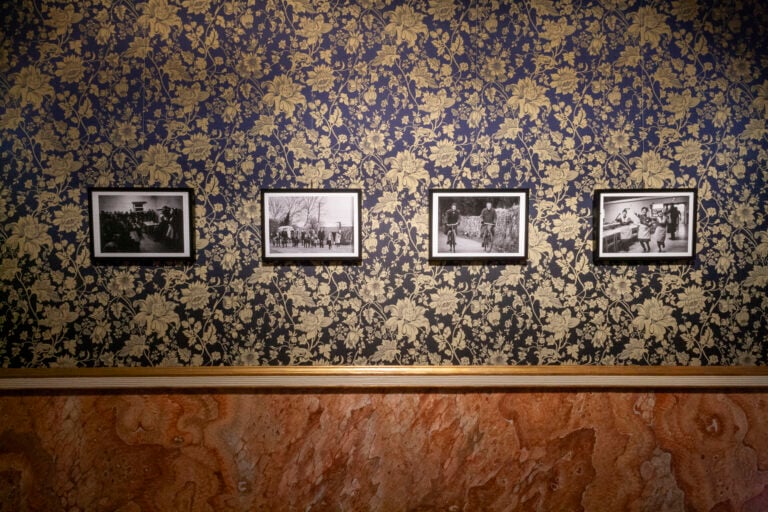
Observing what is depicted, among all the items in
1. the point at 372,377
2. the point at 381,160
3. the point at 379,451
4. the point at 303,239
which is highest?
the point at 381,160

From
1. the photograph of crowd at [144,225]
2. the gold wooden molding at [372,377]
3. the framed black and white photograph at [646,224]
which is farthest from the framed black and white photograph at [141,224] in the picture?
the framed black and white photograph at [646,224]

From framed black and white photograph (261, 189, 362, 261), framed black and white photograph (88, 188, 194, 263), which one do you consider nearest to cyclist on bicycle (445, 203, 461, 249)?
framed black and white photograph (261, 189, 362, 261)

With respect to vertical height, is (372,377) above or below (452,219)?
below

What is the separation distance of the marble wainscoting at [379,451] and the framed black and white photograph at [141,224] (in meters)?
0.67

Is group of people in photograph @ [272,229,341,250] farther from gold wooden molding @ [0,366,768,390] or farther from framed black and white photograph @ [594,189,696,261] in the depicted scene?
framed black and white photograph @ [594,189,696,261]

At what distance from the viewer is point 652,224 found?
2.05 metres

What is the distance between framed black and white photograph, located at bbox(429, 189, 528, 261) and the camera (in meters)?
2.04

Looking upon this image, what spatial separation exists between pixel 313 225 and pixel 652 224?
1577 mm

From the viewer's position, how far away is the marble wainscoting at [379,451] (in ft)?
6.70

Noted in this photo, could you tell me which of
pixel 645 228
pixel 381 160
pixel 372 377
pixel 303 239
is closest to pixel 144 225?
pixel 303 239

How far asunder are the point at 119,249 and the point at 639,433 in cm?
257

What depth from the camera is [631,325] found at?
207cm

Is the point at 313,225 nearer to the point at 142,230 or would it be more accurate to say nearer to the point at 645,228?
the point at 142,230

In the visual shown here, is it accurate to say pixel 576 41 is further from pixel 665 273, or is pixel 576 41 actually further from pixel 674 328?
pixel 674 328
